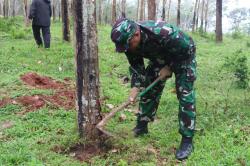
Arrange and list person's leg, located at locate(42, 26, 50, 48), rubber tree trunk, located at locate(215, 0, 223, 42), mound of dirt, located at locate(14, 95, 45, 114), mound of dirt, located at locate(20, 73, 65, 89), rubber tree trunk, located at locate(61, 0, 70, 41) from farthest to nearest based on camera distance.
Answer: rubber tree trunk, located at locate(215, 0, 223, 42) → rubber tree trunk, located at locate(61, 0, 70, 41) → person's leg, located at locate(42, 26, 50, 48) → mound of dirt, located at locate(20, 73, 65, 89) → mound of dirt, located at locate(14, 95, 45, 114)

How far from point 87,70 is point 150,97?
876mm

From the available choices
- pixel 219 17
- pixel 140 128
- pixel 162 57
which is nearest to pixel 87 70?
pixel 162 57

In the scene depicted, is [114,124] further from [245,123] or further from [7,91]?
[7,91]

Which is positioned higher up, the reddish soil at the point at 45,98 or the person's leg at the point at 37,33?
the person's leg at the point at 37,33

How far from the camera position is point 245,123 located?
5395mm

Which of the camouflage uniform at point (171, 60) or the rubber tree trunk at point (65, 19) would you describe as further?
the rubber tree trunk at point (65, 19)

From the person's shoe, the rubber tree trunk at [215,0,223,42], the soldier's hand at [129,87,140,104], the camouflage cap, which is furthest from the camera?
the rubber tree trunk at [215,0,223,42]

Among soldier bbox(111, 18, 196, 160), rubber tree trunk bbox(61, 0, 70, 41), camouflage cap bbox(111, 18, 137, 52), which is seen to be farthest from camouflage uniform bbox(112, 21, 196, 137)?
rubber tree trunk bbox(61, 0, 70, 41)

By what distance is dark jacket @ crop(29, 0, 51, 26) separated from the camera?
10.8 meters

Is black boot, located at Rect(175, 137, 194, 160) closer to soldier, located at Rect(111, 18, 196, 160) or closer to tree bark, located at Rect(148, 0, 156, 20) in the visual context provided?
soldier, located at Rect(111, 18, 196, 160)

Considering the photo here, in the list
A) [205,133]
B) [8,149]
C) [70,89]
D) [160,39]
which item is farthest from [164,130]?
[70,89]

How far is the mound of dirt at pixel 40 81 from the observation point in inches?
295

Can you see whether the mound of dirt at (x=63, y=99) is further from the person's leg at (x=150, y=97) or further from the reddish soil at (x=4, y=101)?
the person's leg at (x=150, y=97)

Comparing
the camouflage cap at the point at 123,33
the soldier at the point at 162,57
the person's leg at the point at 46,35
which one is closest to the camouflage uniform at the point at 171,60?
the soldier at the point at 162,57
